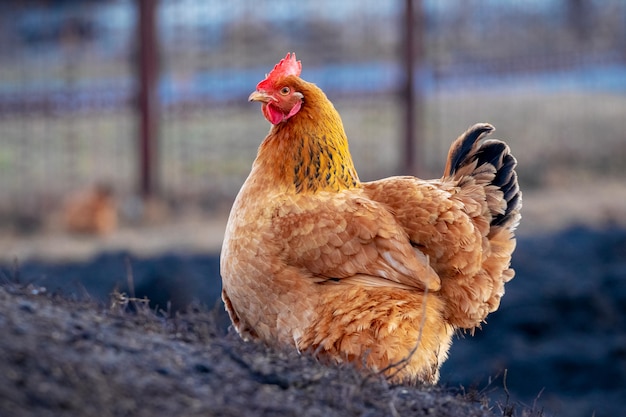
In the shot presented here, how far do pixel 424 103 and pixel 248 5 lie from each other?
9.91ft

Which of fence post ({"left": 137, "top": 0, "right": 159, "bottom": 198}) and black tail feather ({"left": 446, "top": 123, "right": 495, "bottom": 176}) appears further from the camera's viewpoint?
fence post ({"left": 137, "top": 0, "right": 159, "bottom": 198})

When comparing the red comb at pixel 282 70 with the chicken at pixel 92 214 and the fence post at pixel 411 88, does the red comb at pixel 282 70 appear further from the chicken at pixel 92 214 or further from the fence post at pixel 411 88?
the fence post at pixel 411 88

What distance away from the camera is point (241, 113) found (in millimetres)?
12695

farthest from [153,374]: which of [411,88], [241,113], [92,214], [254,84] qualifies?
[254,84]

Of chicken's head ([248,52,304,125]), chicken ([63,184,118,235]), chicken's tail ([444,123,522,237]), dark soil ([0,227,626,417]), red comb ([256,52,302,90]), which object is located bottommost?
chicken ([63,184,118,235])

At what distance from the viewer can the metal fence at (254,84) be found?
39.3 ft

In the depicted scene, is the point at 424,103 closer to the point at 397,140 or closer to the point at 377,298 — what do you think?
the point at 397,140

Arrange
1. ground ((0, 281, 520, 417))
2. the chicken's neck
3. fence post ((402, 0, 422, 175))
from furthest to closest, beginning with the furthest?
1. fence post ((402, 0, 422, 175))
2. the chicken's neck
3. ground ((0, 281, 520, 417))

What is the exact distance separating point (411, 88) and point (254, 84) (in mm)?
2328

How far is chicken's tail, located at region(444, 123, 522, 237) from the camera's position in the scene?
4902 mm

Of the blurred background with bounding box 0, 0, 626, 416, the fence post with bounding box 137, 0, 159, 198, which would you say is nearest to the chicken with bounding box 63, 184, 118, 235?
the blurred background with bounding box 0, 0, 626, 416

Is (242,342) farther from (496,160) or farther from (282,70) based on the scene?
(496,160)

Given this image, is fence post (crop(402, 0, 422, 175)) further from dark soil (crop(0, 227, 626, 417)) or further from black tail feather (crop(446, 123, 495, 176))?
black tail feather (crop(446, 123, 495, 176))

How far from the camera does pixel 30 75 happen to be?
1209 centimetres
